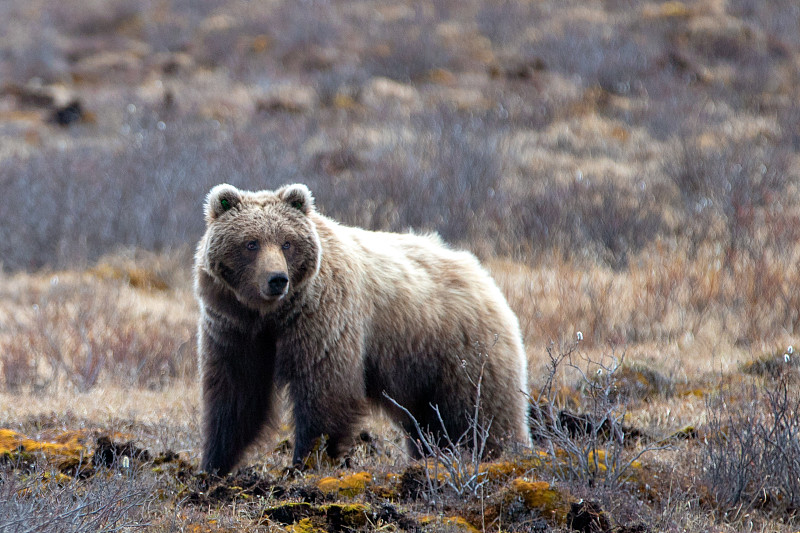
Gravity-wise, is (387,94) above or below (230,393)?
above

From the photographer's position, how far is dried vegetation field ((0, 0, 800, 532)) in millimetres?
4164

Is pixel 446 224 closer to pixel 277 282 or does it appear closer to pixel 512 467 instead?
pixel 277 282

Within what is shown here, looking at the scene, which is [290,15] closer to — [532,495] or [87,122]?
[87,122]

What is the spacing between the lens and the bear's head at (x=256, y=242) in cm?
471

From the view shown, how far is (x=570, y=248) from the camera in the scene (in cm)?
1085

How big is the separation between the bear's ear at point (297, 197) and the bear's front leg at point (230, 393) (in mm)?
820

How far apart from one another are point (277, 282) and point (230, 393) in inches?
33.8

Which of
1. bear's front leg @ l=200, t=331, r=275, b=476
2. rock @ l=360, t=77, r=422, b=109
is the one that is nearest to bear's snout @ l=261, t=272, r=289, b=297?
bear's front leg @ l=200, t=331, r=275, b=476

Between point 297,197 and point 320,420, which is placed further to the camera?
point 297,197

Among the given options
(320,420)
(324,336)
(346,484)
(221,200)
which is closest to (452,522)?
(346,484)

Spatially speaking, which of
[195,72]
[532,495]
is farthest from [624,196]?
[195,72]

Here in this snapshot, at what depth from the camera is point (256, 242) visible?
15.7 feet

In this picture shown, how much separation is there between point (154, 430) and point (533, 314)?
412 centimetres

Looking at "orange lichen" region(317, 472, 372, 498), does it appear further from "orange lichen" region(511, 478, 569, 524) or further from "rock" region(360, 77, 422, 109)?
"rock" region(360, 77, 422, 109)
